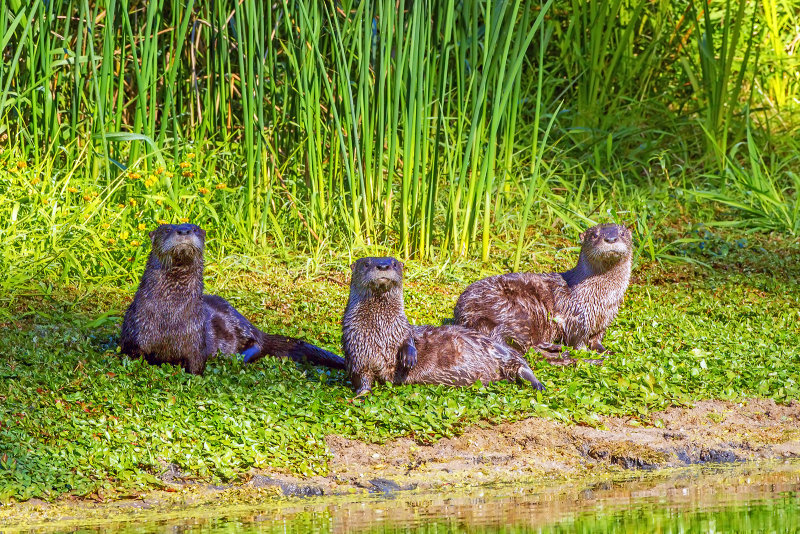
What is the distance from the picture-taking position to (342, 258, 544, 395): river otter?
462 cm

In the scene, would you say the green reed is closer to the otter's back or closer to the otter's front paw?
the otter's back

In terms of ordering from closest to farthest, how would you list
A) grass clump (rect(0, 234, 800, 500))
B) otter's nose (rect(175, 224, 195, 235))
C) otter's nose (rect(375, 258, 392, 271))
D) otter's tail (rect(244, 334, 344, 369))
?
grass clump (rect(0, 234, 800, 500)), otter's nose (rect(375, 258, 392, 271)), otter's nose (rect(175, 224, 195, 235)), otter's tail (rect(244, 334, 344, 369))

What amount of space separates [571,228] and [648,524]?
15.2 ft

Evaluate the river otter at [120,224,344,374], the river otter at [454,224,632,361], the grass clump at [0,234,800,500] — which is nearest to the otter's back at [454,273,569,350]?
the river otter at [454,224,632,361]

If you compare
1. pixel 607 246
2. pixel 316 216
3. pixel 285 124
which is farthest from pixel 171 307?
pixel 285 124

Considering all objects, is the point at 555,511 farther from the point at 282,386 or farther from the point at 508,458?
the point at 282,386

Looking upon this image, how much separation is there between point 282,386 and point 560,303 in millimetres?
1709

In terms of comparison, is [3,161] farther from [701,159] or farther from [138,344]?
[701,159]

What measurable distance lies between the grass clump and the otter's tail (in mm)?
124

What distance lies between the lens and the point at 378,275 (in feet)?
15.0

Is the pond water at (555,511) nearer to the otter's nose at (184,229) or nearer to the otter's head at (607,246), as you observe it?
the otter's nose at (184,229)

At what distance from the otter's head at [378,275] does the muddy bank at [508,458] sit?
74 cm

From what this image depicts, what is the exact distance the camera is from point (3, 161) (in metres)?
6.82

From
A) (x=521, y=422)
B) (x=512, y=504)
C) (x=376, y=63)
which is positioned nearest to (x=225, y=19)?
(x=376, y=63)
